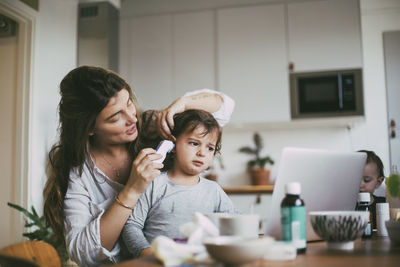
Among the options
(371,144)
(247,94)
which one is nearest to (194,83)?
(247,94)

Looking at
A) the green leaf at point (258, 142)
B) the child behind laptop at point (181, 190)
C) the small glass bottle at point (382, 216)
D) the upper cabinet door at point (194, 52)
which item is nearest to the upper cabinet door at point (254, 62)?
the upper cabinet door at point (194, 52)

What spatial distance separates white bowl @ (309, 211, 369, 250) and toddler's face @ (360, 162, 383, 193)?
2.41 feet

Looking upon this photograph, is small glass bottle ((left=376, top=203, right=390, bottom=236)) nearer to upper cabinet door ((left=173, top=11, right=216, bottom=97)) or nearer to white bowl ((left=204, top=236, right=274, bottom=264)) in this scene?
white bowl ((left=204, top=236, right=274, bottom=264))

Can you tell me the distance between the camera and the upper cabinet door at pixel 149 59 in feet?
13.4

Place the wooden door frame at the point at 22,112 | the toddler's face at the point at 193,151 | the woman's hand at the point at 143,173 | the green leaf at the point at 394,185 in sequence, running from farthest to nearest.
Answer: the wooden door frame at the point at 22,112, the toddler's face at the point at 193,151, the woman's hand at the point at 143,173, the green leaf at the point at 394,185

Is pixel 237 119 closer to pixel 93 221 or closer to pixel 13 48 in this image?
pixel 13 48

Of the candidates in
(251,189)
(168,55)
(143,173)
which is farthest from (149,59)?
(143,173)

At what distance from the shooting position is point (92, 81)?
4.94ft

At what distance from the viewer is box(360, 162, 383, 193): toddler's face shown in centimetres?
166

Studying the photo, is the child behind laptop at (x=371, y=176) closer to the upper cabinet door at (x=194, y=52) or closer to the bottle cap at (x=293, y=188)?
the bottle cap at (x=293, y=188)

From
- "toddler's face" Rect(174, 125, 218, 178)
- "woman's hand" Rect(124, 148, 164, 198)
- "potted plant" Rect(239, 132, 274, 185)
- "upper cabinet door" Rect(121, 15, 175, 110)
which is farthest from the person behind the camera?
"upper cabinet door" Rect(121, 15, 175, 110)

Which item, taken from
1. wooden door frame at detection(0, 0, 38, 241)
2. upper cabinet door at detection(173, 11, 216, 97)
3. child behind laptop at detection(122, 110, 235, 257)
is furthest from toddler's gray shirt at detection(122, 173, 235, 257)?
upper cabinet door at detection(173, 11, 216, 97)

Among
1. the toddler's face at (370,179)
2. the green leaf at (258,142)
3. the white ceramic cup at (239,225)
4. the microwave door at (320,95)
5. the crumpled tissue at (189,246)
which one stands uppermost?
the microwave door at (320,95)

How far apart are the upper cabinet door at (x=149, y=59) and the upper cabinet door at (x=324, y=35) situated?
123cm
